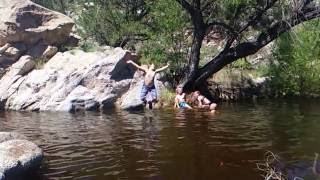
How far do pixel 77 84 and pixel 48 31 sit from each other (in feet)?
19.9

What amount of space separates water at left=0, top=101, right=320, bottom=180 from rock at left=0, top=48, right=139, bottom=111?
58.4 inches

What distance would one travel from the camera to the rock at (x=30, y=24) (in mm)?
29078

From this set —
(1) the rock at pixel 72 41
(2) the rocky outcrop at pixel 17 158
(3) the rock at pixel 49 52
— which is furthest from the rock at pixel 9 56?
(2) the rocky outcrop at pixel 17 158

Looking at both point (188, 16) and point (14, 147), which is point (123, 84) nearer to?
point (188, 16)

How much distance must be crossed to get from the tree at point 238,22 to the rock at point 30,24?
9.00m

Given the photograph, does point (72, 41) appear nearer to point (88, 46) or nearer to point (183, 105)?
point (88, 46)

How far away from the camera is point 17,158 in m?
10.9

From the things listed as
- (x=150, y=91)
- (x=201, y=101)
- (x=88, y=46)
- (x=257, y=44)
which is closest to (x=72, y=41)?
(x=88, y=46)

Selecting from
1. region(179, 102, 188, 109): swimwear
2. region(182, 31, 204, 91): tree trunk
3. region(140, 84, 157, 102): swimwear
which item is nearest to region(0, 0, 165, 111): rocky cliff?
region(140, 84, 157, 102): swimwear

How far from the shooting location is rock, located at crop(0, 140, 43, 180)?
1057 cm

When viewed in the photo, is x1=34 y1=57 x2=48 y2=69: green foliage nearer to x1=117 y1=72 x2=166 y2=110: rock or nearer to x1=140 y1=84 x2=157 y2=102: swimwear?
x1=117 y1=72 x2=166 y2=110: rock

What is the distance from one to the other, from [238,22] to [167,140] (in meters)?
11.3

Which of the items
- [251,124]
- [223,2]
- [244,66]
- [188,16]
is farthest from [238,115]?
[244,66]

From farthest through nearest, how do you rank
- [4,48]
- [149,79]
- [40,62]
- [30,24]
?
[30,24] < [4,48] < [40,62] < [149,79]
